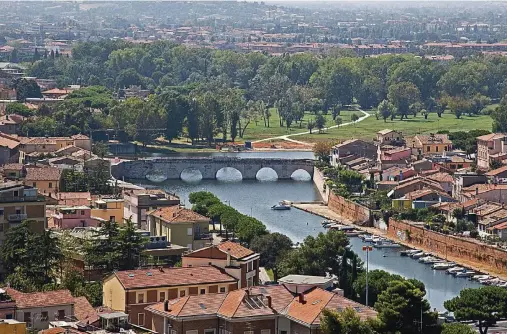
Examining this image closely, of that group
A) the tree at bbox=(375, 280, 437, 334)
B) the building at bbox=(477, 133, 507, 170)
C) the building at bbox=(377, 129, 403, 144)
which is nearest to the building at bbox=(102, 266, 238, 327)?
the tree at bbox=(375, 280, 437, 334)

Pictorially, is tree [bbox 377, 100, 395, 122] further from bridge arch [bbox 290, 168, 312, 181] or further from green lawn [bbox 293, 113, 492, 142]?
bridge arch [bbox 290, 168, 312, 181]

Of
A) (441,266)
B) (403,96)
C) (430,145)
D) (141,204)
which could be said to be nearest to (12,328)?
(141,204)

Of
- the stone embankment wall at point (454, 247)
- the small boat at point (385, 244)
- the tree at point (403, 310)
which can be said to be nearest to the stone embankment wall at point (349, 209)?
the stone embankment wall at point (454, 247)

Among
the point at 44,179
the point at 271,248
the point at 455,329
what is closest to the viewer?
the point at 455,329

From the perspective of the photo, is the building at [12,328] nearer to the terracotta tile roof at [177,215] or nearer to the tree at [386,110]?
the terracotta tile roof at [177,215]

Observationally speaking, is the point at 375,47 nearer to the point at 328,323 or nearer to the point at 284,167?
the point at 284,167

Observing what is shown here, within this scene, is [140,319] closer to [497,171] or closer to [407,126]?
[497,171]

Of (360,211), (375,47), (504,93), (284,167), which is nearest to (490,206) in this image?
(360,211)
